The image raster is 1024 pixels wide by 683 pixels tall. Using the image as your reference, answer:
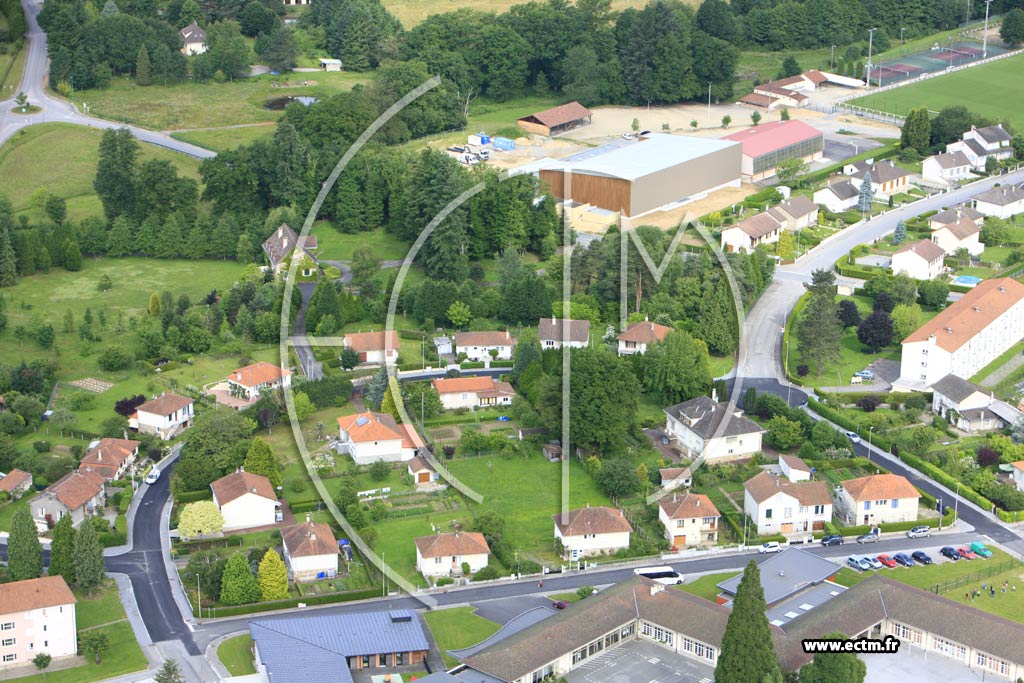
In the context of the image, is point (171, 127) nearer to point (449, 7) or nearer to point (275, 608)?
point (449, 7)

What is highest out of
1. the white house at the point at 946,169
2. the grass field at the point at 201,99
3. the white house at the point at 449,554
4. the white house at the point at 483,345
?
the grass field at the point at 201,99

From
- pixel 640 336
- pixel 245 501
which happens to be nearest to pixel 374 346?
pixel 640 336

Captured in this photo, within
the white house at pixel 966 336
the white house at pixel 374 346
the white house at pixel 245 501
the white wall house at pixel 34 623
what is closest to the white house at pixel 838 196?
the white house at pixel 966 336

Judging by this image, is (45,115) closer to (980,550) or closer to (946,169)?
(946,169)

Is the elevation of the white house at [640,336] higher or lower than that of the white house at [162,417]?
higher

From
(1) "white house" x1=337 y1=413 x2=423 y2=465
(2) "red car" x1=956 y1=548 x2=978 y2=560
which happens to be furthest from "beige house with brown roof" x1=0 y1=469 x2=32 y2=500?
(2) "red car" x1=956 y1=548 x2=978 y2=560

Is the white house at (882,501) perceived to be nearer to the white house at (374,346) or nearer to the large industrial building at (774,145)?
the white house at (374,346)
